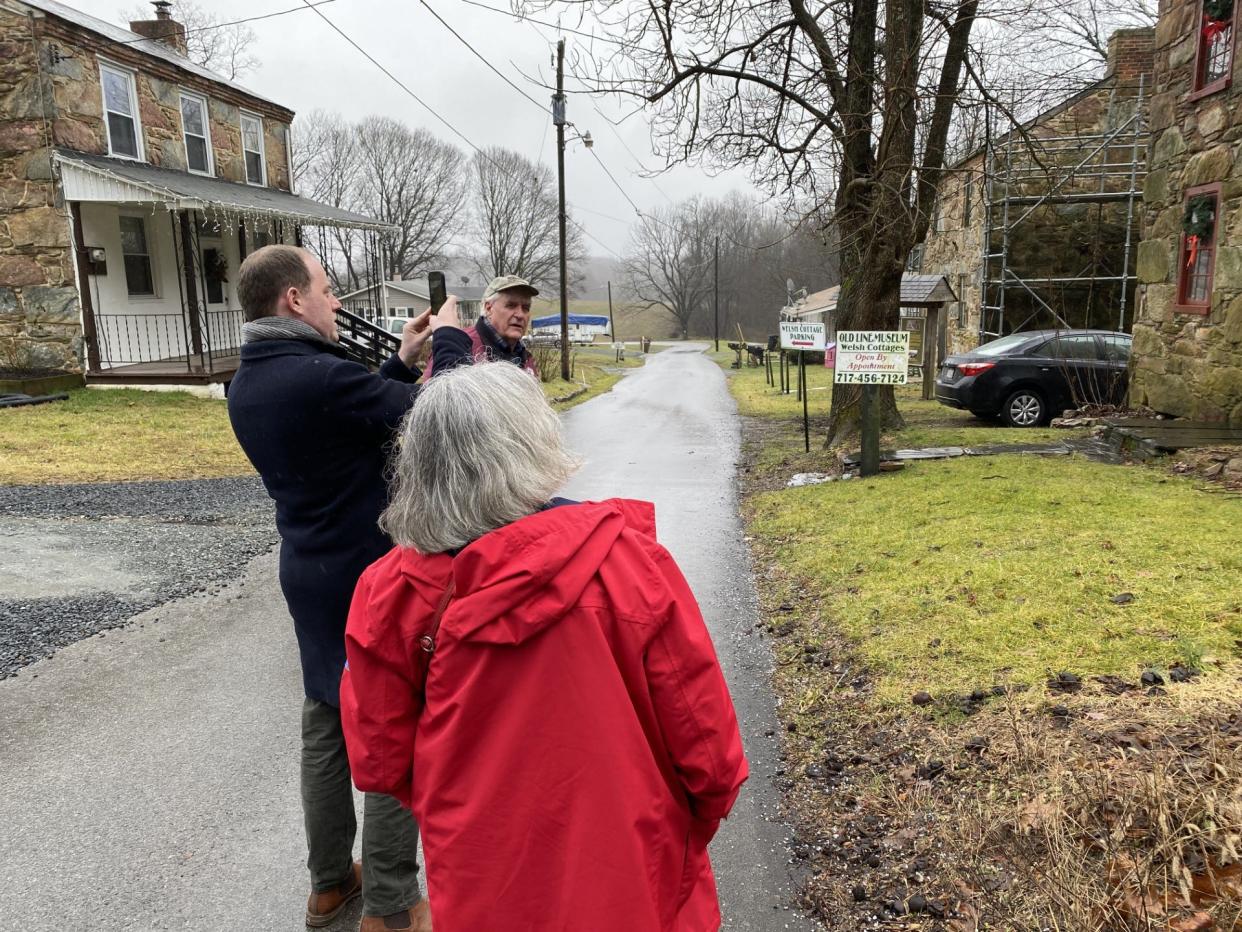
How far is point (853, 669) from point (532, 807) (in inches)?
124

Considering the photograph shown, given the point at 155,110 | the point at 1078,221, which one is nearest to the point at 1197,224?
the point at 1078,221

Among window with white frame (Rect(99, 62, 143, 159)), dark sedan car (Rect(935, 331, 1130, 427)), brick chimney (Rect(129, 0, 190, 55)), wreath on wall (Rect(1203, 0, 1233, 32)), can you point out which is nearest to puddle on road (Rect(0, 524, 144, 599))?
wreath on wall (Rect(1203, 0, 1233, 32))

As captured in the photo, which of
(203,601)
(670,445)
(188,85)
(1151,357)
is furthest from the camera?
(188,85)

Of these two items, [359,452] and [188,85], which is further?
[188,85]

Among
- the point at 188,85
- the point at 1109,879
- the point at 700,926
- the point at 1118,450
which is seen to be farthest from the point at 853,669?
the point at 188,85

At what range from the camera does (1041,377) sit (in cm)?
1373

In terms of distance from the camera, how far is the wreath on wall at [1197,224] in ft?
30.2

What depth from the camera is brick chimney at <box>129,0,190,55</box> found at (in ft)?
63.9

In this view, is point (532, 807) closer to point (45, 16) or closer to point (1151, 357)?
point (1151, 357)

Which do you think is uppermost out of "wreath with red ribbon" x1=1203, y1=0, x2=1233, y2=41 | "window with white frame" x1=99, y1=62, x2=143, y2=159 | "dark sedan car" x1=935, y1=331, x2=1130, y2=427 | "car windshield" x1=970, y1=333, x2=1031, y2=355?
"window with white frame" x1=99, y1=62, x2=143, y2=159

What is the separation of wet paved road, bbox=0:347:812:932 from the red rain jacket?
55.3 inches

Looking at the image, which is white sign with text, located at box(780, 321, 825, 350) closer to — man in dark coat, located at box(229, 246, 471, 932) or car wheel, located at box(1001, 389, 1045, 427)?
car wheel, located at box(1001, 389, 1045, 427)

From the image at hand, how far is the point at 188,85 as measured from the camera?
705 inches

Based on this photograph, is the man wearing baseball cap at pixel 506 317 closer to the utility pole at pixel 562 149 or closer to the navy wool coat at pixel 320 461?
the navy wool coat at pixel 320 461
